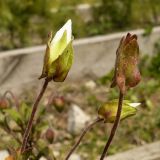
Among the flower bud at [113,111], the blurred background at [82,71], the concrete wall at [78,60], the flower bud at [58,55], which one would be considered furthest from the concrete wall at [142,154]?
the concrete wall at [78,60]

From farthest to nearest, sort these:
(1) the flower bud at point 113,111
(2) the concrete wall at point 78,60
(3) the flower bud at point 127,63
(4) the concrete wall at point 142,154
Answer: (2) the concrete wall at point 78,60 → (4) the concrete wall at point 142,154 → (1) the flower bud at point 113,111 → (3) the flower bud at point 127,63

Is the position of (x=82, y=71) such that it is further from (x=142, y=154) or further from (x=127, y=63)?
(x=127, y=63)

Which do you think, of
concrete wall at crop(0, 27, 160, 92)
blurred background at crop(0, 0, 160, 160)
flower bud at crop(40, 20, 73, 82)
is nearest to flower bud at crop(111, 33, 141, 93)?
flower bud at crop(40, 20, 73, 82)

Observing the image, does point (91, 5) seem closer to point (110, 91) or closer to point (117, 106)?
point (110, 91)

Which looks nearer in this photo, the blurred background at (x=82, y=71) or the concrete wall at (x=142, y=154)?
the concrete wall at (x=142, y=154)

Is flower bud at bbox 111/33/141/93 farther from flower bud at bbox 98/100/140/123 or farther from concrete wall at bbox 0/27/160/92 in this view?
concrete wall at bbox 0/27/160/92

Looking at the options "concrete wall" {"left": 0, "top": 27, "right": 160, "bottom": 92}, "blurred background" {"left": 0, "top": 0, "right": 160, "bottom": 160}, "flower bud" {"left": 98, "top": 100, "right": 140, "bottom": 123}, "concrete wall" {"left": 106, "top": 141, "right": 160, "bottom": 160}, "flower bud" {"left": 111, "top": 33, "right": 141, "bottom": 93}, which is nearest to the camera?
"flower bud" {"left": 111, "top": 33, "right": 141, "bottom": 93}

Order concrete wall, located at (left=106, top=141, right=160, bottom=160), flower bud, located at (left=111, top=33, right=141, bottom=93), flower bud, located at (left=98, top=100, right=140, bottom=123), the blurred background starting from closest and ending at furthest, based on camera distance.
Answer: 1. flower bud, located at (left=111, top=33, right=141, bottom=93)
2. flower bud, located at (left=98, top=100, right=140, bottom=123)
3. concrete wall, located at (left=106, top=141, right=160, bottom=160)
4. the blurred background

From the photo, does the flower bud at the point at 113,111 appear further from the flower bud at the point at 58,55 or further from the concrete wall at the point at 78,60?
the concrete wall at the point at 78,60
